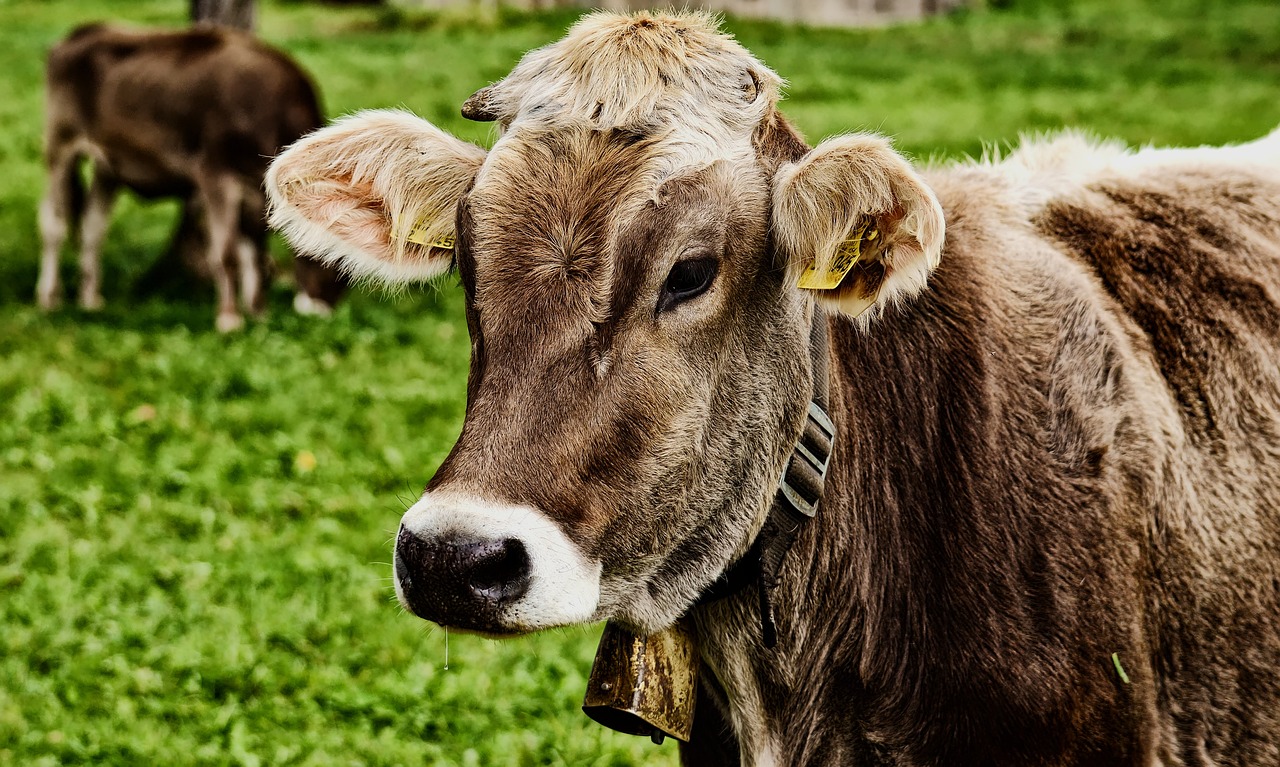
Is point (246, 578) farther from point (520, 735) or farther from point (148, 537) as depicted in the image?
point (520, 735)

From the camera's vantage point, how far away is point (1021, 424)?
2873mm

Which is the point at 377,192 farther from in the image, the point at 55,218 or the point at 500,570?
the point at 55,218

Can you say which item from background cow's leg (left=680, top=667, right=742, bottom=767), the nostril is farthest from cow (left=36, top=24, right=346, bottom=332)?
the nostril

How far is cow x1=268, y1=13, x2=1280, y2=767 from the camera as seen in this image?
2447 millimetres

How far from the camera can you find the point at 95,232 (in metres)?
10.3

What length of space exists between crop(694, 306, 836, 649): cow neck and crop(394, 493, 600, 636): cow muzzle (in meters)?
0.55

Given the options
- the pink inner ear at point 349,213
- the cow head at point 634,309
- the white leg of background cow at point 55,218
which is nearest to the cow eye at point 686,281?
the cow head at point 634,309

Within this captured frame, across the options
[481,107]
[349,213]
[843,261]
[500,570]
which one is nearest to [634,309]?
[843,261]

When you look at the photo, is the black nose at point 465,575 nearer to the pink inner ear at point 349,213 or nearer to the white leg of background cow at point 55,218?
the pink inner ear at point 349,213

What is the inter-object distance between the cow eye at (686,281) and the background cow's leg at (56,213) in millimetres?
8738

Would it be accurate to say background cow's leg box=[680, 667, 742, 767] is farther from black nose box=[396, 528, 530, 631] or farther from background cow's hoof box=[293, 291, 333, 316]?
background cow's hoof box=[293, 291, 333, 316]

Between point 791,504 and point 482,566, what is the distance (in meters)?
0.79

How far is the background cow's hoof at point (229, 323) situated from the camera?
941 cm

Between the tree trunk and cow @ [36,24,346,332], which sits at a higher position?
the tree trunk
